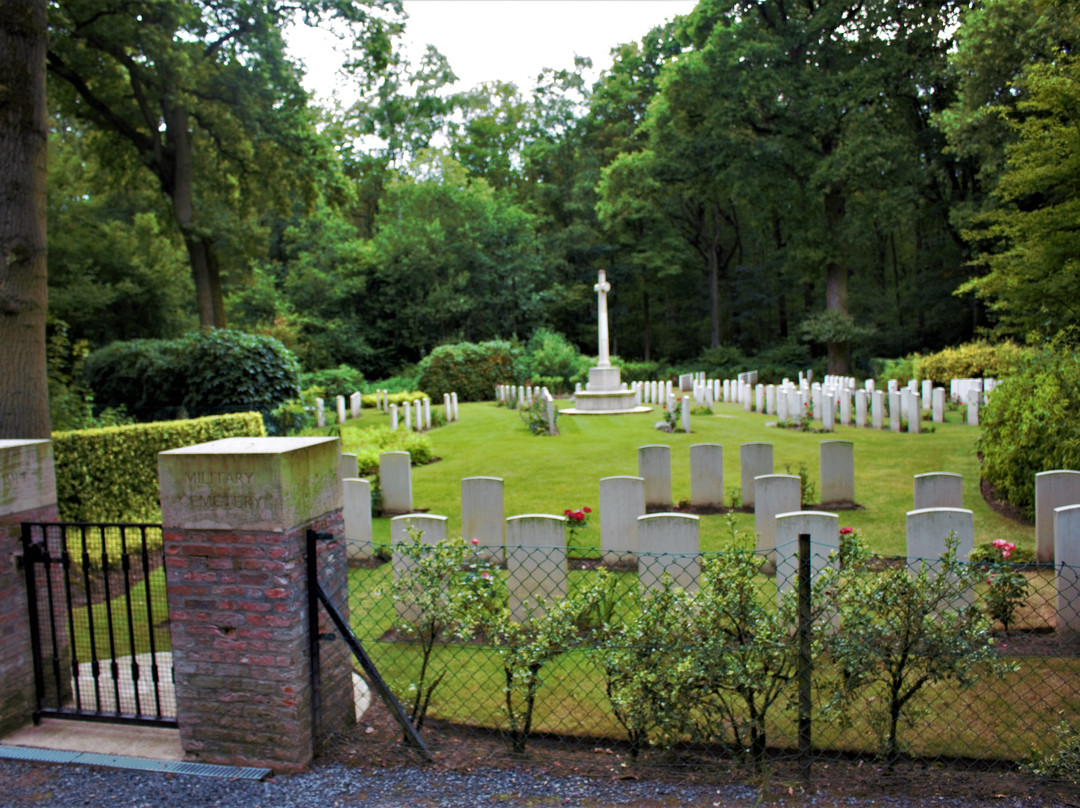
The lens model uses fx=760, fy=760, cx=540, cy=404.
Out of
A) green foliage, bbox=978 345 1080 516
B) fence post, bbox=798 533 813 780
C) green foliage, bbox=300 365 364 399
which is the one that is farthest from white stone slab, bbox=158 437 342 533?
green foliage, bbox=300 365 364 399

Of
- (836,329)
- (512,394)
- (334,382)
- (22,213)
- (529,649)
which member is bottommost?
(529,649)

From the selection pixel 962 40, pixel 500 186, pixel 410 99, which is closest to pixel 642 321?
pixel 500 186

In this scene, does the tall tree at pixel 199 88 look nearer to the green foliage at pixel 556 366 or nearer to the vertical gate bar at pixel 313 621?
the green foliage at pixel 556 366

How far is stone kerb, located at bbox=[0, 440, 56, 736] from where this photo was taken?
4.24 meters

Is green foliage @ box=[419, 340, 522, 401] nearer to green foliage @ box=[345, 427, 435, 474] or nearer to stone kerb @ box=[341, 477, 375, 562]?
green foliage @ box=[345, 427, 435, 474]

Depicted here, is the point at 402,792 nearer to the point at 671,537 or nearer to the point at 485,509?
the point at 671,537

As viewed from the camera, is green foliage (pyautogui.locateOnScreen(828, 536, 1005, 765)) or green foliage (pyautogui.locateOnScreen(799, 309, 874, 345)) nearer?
green foliage (pyautogui.locateOnScreen(828, 536, 1005, 765))

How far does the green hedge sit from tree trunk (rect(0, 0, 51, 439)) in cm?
129

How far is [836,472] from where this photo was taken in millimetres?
9070

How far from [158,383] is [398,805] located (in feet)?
42.8

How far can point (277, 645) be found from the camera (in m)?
3.68

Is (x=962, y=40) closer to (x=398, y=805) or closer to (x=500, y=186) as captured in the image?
(x=398, y=805)

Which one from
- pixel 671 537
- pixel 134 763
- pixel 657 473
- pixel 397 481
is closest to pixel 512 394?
pixel 397 481

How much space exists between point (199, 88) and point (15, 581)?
17732 millimetres
